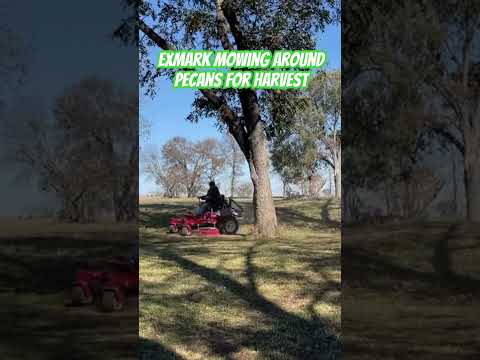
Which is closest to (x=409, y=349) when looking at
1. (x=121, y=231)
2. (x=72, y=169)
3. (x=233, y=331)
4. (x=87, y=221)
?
(x=121, y=231)

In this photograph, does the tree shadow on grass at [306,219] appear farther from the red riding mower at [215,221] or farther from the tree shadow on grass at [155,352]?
the tree shadow on grass at [155,352]

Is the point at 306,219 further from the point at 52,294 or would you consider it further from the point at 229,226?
the point at 52,294

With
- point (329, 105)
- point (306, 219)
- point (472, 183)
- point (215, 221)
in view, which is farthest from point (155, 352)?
point (329, 105)

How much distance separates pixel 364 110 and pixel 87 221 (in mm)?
1152

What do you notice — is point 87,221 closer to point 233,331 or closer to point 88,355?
point 88,355

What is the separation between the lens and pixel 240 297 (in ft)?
27.0

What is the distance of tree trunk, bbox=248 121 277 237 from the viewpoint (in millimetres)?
13164

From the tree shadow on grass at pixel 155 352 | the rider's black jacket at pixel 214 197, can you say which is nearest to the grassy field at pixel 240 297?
the tree shadow on grass at pixel 155 352

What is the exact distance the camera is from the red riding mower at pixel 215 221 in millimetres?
14141

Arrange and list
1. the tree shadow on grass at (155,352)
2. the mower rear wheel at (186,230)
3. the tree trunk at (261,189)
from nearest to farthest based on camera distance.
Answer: the tree shadow on grass at (155,352) < the tree trunk at (261,189) < the mower rear wheel at (186,230)

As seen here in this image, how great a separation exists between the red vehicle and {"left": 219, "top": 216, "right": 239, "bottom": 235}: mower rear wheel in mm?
12088

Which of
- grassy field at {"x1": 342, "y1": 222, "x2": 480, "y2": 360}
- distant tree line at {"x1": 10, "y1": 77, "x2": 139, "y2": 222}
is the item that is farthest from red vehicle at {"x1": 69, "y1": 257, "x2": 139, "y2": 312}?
grassy field at {"x1": 342, "y1": 222, "x2": 480, "y2": 360}

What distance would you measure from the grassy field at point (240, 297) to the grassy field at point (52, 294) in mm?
2775

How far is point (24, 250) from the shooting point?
6.26 feet
